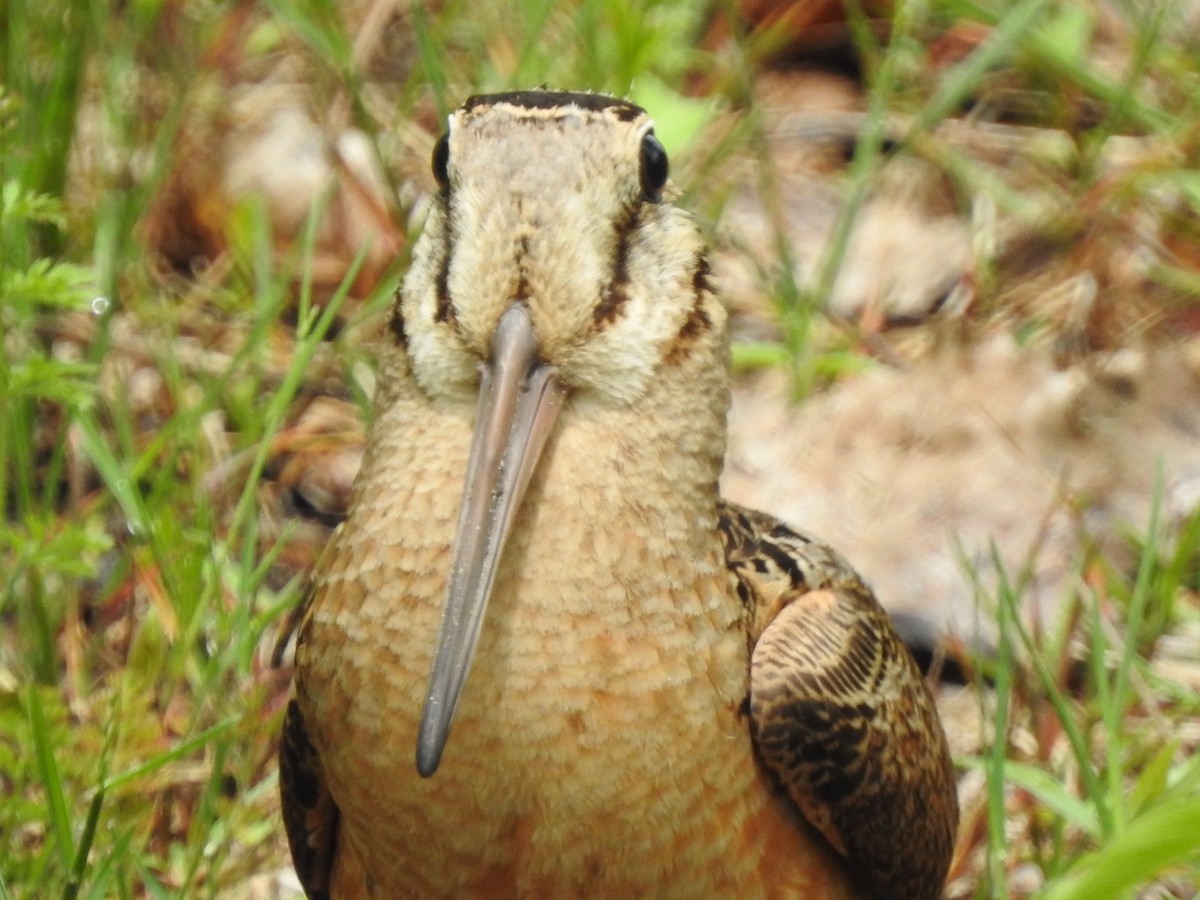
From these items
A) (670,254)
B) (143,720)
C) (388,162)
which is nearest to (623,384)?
(670,254)

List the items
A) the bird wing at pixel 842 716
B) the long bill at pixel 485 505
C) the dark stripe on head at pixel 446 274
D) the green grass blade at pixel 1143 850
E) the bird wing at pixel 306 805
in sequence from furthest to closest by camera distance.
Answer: the bird wing at pixel 306 805 < the bird wing at pixel 842 716 < the dark stripe on head at pixel 446 274 < the long bill at pixel 485 505 < the green grass blade at pixel 1143 850

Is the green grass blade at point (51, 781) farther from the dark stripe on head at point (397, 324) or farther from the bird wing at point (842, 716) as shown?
the bird wing at point (842, 716)

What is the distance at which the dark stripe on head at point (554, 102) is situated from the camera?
2.30 m

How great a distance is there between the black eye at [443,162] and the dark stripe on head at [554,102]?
5 centimetres

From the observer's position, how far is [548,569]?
2.29 metres

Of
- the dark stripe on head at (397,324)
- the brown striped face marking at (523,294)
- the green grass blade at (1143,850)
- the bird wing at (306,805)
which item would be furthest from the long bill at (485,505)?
the green grass blade at (1143,850)

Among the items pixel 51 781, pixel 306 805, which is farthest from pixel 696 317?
pixel 51 781

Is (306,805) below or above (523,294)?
below

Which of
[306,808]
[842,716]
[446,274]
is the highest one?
[446,274]

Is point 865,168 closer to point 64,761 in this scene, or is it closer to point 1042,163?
point 1042,163

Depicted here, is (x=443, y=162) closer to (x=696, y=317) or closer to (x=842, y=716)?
(x=696, y=317)

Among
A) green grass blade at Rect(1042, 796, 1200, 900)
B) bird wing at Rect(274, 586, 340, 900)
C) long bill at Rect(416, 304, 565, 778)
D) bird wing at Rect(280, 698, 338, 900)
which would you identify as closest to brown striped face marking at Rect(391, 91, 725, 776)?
long bill at Rect(416, 304, 565, 778)

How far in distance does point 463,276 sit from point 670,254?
28 centimetres

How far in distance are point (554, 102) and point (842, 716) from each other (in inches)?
35.1
